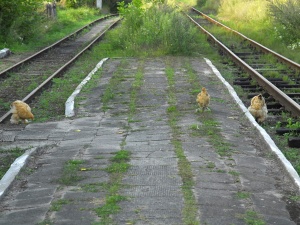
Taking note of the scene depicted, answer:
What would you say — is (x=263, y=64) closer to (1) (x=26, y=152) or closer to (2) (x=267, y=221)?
(1) (x=26, y=152)

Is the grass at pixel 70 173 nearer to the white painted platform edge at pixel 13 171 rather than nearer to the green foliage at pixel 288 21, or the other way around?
the white painted platform edge at pixel 13 171

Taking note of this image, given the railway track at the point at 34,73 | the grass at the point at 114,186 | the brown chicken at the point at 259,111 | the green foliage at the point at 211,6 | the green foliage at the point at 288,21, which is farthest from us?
the green foliage at the point at 211,6

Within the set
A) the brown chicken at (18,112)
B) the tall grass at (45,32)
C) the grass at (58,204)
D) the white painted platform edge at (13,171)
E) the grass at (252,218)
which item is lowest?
the tall grass at (45,32)

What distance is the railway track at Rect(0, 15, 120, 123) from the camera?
12941 mm

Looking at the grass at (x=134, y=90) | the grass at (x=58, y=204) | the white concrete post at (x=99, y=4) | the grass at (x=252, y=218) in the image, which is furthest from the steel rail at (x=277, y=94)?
the white concrete post at (x=99, y=4)

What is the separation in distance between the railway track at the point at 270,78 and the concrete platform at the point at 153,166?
674 mm

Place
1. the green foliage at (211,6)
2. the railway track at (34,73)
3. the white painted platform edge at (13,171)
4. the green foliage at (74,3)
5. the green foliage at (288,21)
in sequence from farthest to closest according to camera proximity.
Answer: the green foliage at (211,6), the green foliage at (74,3), the green foliage at (288,21), the railway track at (34,73), the white painted platform edge at (13,171)

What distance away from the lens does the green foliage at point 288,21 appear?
21.9 metres

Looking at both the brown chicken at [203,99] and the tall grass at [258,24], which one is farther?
the tall grass at [258,24]

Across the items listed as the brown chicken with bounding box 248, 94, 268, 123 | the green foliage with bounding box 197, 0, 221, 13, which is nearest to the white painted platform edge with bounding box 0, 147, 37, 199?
the brown chicken with bounding box 248, 94, 268, 123

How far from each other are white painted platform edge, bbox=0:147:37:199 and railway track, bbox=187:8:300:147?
3.40 metres

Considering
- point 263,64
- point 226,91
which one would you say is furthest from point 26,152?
point 263,64

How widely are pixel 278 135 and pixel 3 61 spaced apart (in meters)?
12.4

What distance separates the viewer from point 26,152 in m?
7.73
